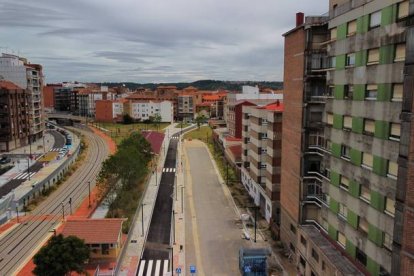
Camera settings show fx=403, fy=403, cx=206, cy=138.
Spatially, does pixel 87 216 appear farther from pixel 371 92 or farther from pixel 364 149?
pixel 371 92

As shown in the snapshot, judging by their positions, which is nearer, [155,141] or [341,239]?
[341,239]

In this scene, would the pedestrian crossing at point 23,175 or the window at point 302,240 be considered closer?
the window at point 302,240

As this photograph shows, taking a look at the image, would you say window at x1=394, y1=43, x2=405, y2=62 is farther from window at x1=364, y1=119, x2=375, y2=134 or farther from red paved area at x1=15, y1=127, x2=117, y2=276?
red paved area at x1=15, y1=127, x2=117, y2=276

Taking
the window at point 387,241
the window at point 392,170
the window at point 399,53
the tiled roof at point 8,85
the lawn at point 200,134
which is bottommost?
the lawn at point 200,134

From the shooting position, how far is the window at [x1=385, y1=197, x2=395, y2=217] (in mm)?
26859

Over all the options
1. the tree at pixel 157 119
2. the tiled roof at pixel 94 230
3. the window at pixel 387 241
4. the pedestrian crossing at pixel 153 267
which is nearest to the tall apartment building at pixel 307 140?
the window at pixel 387 241

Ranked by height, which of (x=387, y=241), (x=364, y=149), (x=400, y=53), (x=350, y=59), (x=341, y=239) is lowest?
(x=341, y=239)

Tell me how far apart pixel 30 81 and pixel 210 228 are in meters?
96.2

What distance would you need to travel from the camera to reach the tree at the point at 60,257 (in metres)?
37.0

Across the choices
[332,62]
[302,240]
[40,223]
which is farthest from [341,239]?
[40,223]

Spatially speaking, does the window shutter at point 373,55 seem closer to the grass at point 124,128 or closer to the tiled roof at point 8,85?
the tiled roof at point 8,85

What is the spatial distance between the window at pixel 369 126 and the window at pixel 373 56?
430 centimetres

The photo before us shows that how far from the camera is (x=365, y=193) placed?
30.5 meters

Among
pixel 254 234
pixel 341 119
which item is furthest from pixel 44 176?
pixel 341 119
